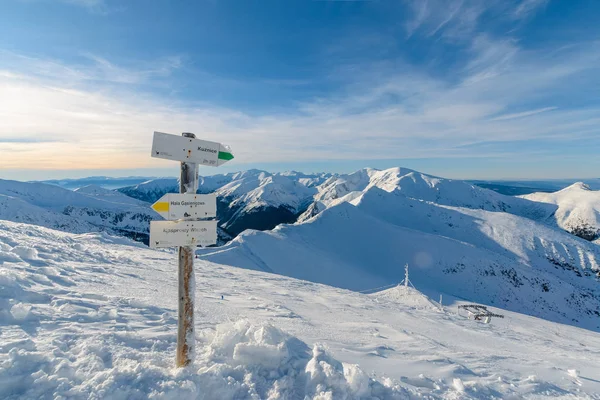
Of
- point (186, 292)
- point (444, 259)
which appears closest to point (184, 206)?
point (186, 292)

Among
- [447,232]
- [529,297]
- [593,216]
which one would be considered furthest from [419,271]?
[593,216]

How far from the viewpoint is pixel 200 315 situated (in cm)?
767

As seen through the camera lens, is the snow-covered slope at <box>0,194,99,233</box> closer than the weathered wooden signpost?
No

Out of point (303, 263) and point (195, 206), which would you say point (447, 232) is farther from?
point (195, 206)

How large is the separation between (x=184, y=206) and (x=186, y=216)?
15 centimetres

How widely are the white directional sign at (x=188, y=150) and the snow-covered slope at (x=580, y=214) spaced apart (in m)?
188

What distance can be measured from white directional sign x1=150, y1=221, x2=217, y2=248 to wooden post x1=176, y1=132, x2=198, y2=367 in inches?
6.4

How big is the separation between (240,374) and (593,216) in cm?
21332

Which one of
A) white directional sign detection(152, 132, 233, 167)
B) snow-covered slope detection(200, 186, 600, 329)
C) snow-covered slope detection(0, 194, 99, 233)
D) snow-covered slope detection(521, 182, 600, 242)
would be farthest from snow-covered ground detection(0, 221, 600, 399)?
snow-covered slope detection(521, 182, 600, 242)

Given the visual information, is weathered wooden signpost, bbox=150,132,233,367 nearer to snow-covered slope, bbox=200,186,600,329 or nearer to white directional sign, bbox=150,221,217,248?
white directional sign, bbox=150,221,217,248

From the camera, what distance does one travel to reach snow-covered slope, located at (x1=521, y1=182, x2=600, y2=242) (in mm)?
146000

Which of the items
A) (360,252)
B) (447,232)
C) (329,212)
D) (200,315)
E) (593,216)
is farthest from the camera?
(593,216)

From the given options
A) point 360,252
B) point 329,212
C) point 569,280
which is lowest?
point 569,280

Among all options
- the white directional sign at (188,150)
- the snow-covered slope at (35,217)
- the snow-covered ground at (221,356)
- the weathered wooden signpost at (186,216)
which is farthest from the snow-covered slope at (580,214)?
the snow-covered slope at (35,217)
